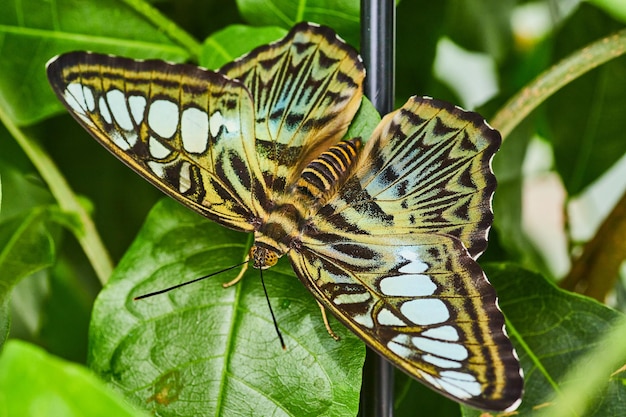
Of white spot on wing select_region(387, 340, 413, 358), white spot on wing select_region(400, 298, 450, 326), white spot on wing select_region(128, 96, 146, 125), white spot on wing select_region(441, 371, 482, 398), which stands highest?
white spot on wing select_region(128, 96, 146, 125)

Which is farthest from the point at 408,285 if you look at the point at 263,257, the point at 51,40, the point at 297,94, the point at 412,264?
the point at 51,40

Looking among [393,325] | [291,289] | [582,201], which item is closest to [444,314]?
[393,325]

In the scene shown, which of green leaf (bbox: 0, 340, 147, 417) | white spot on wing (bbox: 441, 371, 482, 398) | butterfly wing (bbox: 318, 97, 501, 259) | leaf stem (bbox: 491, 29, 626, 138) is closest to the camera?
green leaf (bbox: 0, 340, 147, 417)

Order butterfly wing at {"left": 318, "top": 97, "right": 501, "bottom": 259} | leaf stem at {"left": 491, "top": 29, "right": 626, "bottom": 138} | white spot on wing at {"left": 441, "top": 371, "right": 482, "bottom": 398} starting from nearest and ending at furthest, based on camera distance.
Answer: white spot on wing at {"left": 441, "top": 371, "right": 482, "bottom": 398}
butterfly wing at {"left": 318, "top": 97, "right": 501, "bottom": 259}
leaf stem at {"left": 491, "top": 29, "right": 626, "bottom": 138}

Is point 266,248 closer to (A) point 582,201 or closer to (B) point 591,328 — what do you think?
(B) point 591,328

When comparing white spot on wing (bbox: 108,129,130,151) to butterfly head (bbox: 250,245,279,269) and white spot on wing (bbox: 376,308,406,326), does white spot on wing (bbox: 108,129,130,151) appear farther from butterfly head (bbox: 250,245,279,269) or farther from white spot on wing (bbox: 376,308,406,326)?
white spot on wing (bbox: 376,308,406,326)

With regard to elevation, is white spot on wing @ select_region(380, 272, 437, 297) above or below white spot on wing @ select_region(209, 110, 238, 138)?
below

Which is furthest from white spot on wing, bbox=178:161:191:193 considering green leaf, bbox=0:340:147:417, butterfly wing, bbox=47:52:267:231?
green leaf, bbox=0:340:147:417
